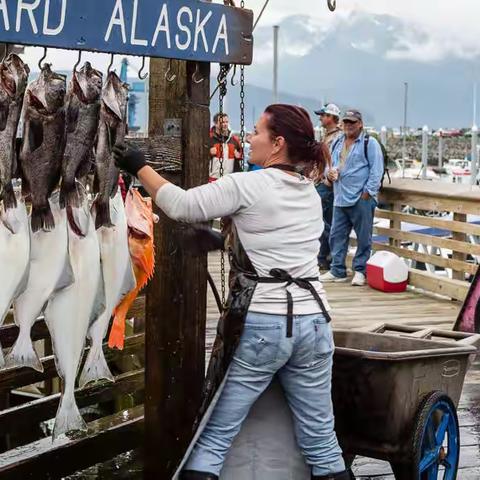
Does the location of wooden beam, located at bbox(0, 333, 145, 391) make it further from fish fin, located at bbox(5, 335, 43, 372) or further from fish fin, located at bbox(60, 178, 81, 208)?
fish fin, located at bbox(60, 178, 81, 208)

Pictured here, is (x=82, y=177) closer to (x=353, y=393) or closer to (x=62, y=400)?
(x=62, y=400)

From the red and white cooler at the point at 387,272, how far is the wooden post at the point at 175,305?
21.4 ft

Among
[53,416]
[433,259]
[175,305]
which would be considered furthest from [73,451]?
[433,259]

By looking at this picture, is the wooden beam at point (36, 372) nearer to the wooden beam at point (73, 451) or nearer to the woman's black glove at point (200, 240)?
the wooden beam at point (73, 451)

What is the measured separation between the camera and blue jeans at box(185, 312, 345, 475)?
12.0ft

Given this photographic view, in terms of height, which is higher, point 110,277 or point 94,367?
point 110,277

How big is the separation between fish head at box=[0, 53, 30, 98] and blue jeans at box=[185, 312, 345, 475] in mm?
1231

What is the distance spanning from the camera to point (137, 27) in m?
3.61

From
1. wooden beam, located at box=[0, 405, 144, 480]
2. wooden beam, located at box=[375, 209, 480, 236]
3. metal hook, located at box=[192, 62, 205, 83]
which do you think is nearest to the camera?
metal hook, located at box=[192, 62, 205, 83]

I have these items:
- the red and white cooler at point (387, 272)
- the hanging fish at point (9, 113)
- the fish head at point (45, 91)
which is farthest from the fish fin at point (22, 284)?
the red and white cooler at point (387, 272)

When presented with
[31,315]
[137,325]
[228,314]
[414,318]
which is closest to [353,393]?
[228,314]

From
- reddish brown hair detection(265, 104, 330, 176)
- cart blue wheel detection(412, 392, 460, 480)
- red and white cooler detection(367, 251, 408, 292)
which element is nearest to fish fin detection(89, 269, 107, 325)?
reddish brown hair detection(265, 104, 330, 176)

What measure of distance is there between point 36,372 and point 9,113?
7.39 ft

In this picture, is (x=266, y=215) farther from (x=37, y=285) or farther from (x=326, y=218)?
(x=326, y=218)
